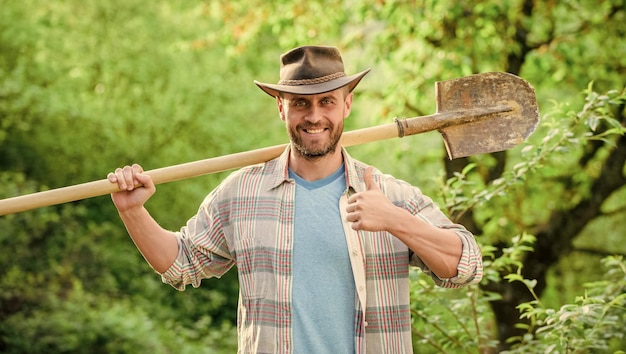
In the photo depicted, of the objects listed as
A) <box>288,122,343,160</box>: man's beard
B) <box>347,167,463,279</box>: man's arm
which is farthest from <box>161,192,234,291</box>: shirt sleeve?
<box>347,167,463,279</box>: man's arm

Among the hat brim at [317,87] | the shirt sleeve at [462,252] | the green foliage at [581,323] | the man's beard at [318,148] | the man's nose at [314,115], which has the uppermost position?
the hat brim at [317,87]

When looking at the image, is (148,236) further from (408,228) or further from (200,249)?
(408,228)

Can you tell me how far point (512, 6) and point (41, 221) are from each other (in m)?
4.91

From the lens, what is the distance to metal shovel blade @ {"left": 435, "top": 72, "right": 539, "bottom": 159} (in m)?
3.40

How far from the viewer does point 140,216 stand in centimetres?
303

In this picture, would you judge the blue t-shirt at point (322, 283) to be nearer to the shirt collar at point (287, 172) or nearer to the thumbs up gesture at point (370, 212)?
the shirt collar at point (287, 172)

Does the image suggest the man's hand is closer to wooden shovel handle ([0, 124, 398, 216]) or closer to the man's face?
wooden shovel handle ([0, 124, 398, 216])

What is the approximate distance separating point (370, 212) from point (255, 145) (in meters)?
9.78

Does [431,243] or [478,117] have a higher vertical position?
[478,117]

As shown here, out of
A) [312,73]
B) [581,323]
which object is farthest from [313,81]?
[581,323]

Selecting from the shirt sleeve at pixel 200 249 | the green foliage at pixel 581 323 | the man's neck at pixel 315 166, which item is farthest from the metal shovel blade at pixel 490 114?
the shirt sleeve at pixel 200 249

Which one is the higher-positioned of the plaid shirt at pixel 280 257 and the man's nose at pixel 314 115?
the man's nose at pixel 314 115

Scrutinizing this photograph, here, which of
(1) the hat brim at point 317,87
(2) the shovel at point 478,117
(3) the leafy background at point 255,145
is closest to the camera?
(1) the hat brim at point 317,87

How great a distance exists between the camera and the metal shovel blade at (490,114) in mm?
3396
